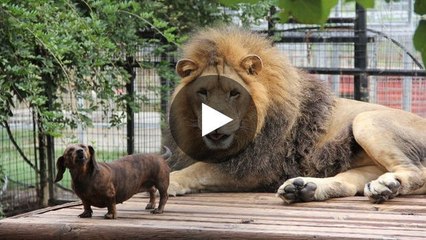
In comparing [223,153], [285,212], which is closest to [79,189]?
[285,212]

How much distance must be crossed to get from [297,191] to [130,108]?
2554 mm

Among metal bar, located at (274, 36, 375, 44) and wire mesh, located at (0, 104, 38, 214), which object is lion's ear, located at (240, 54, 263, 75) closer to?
metal bar, located at (274, 36, 375, 44)

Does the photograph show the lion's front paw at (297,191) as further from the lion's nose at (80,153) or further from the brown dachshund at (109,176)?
the lion's nose at (80,153)

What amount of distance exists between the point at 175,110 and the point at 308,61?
2.31 metres

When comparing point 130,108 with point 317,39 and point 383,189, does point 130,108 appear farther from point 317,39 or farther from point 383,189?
point 383,189

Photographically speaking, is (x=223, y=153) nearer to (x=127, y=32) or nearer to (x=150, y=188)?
(x=150, y=188)

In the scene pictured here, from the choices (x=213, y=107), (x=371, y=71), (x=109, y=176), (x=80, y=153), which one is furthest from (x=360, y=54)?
(x=80, y=153)

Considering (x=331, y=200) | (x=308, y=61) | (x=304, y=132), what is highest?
(x=308, y=61)

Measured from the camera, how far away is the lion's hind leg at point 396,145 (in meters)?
3.89

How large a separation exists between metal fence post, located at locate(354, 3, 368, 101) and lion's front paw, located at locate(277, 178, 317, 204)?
2423 mm

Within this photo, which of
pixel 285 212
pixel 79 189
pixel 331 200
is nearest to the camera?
pixel 79 189

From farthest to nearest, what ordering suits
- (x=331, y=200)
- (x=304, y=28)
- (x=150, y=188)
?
1. (x=304, y=28)
2. (x=331, y=200)
3. (x=150, y=188)

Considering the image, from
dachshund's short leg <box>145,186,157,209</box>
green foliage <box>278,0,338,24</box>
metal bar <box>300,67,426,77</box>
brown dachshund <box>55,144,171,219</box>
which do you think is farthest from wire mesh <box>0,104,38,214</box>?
green foliage <box>278,0,338,24</box>

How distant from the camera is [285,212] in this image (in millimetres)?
3367
